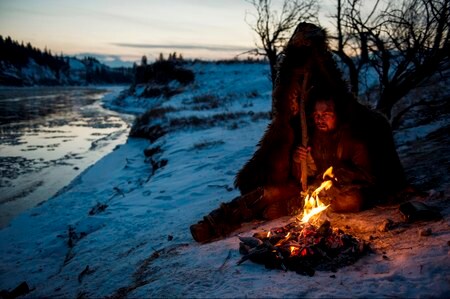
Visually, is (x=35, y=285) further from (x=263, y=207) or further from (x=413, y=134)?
(x=413, y=134)

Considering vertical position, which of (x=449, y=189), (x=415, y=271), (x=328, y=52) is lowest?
(x=415, y=271)

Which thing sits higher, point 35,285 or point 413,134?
point 413,134

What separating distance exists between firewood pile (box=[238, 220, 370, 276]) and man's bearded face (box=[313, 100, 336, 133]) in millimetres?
1575

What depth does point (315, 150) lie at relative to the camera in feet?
16.3

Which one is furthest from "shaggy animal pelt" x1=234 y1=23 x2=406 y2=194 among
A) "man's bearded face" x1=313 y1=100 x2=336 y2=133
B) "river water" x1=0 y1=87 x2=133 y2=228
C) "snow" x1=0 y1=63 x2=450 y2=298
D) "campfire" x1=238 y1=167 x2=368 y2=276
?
"river water" x1=0 y1=87 x2=133 y2=228

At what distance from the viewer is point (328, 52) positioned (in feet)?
14.7

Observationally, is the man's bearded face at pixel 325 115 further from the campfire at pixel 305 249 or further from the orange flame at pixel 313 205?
the campfire at pixel 305 249

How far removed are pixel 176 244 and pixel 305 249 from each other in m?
2.24

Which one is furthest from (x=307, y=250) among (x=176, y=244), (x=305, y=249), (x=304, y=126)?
(x=176, y=244)

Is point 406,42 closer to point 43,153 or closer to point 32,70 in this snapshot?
point 43,153

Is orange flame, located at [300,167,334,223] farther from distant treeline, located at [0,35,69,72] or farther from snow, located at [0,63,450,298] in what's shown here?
distant treeline, located at [0,35,69,72]

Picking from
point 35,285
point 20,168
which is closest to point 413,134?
point 35,285

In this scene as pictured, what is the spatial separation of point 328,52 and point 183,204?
4182mm

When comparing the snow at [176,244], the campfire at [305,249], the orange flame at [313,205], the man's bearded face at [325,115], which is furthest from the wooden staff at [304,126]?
the campfire at [305,249]
